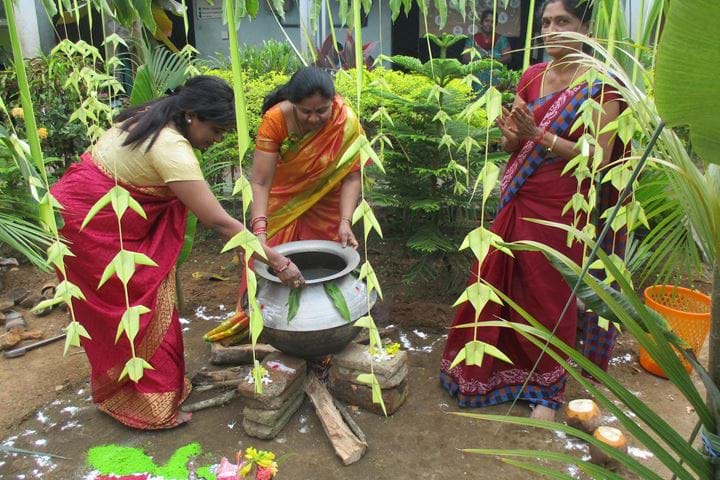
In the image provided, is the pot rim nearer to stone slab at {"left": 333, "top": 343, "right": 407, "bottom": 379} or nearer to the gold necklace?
stone slab at {"left": 333, "top": 343, "right": 407, "bottom": 379}

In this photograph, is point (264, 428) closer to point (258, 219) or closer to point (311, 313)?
point (311, 313)

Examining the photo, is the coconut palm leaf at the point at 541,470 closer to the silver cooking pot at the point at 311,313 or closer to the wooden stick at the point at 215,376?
the silver cooking pot at the point at 311,313

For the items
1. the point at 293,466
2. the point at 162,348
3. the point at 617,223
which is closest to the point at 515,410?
the point at 293,466

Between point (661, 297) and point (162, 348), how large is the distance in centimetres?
275

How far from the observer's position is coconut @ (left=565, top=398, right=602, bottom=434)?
7.80 feet

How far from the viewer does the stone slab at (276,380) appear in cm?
239

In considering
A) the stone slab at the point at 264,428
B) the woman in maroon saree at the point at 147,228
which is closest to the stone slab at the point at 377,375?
the stone slab at the point at 264,428

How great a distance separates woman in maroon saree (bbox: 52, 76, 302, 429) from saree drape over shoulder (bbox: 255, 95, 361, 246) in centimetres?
40

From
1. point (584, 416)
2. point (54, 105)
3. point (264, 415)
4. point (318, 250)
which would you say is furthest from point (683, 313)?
point (54, 105)

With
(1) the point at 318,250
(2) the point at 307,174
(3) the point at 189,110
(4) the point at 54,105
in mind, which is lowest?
(1) the point at 318,250

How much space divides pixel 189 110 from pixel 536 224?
1591mm

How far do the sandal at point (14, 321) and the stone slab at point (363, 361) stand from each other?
2.33 metres

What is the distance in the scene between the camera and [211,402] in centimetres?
268

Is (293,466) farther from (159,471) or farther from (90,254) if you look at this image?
(90,254)
